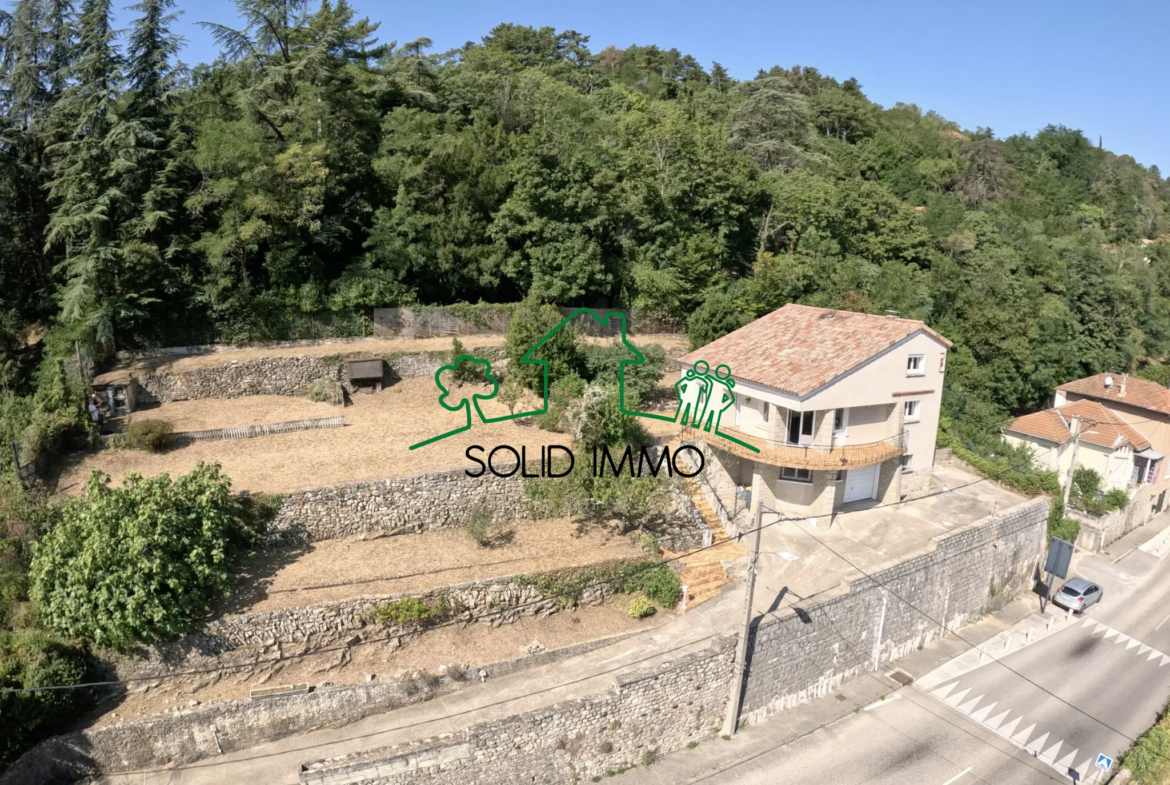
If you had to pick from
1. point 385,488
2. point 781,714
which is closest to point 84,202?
point 385,488

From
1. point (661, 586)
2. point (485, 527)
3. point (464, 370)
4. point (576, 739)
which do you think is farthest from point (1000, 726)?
point (464, 370)

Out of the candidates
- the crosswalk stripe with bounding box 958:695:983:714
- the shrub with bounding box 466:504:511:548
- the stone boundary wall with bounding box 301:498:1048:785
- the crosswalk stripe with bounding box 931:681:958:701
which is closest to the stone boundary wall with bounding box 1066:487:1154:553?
the stone boundary wall with bounding box 301:498:1048:785

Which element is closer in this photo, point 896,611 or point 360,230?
point 896,611

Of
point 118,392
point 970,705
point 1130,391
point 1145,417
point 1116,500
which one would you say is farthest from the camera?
point 1130,391

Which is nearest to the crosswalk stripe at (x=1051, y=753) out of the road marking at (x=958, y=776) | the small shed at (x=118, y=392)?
the road marking at (x=958, y=776)

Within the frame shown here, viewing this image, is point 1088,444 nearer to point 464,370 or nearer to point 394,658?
point 464,370
